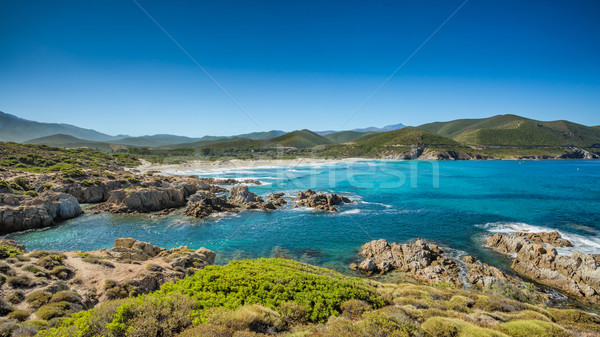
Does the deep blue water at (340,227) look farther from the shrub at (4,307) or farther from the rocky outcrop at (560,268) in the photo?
the shrub at (4,307)

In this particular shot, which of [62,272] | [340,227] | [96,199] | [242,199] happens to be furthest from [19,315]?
[96,199]

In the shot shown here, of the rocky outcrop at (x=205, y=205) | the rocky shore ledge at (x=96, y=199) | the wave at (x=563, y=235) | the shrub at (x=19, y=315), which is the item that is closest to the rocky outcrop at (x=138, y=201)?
the rocky shore ledge at (x=96, y=199)

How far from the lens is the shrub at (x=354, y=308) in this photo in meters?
9.57

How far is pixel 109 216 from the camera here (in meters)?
33.2

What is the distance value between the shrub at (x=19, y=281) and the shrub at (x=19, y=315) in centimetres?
261

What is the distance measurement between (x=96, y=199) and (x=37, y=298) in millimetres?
38153

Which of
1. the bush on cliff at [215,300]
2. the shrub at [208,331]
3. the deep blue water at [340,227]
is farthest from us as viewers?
the deep blue water at [340,227]

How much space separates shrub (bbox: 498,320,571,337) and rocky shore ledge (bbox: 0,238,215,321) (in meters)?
14.8

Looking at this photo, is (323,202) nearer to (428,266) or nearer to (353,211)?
(353,211)

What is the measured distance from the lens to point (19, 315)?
8.70 metres

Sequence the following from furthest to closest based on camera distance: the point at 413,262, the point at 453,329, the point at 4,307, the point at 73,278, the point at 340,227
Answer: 1. the point at 340,227
2. the point at 413,262
3. the point at 73,278
4. the point at 4,307
5. the point at 453,329

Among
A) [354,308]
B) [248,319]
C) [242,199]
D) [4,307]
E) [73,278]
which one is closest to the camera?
[248,319]

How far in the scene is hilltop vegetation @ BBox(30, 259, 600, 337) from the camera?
718 centimetres

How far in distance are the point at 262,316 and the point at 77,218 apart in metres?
36.0
